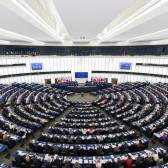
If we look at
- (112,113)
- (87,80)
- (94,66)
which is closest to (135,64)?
(94,66)

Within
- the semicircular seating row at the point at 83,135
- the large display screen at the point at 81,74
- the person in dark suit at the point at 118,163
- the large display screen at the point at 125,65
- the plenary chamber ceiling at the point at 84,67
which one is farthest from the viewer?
the large display screen at the point at 81,74

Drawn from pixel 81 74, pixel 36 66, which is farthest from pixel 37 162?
pixel 81 74

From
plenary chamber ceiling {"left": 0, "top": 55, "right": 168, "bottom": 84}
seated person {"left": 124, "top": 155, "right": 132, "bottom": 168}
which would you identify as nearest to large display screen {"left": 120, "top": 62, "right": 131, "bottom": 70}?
plenary chamber ceiling {"left": 0, "top": 55, "right": 168, "bottom": 84}

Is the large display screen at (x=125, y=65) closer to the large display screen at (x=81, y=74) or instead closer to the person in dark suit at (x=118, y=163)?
the large display screen at (x=81, y=74)

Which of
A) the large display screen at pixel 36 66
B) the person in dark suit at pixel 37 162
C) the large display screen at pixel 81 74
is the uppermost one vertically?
the large display screen at pixel 36 66

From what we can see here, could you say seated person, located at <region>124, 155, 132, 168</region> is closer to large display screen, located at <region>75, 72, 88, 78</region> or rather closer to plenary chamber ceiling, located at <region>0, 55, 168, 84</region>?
plenary chamber ceiling, located at <region>0, 55, 168, 84</region>

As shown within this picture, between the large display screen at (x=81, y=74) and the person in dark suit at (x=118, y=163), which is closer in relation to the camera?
the person in dark suit at (x=118, y=163)

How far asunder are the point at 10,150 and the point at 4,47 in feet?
104

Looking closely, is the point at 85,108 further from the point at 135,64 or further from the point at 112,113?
the point at 135,64

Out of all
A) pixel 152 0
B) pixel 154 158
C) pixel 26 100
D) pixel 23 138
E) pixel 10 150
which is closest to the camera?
pixel 152 0

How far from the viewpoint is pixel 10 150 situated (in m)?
13.4

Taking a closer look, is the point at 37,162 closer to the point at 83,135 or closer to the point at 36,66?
the point at 83,135

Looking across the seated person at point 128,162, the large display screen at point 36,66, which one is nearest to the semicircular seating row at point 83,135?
the seated person at point 128,162

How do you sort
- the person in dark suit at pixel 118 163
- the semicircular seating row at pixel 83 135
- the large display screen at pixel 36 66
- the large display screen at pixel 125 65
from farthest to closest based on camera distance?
the large display screen at pixel 125 65
the large display screen at pixel 36 66
the semicircular seating row at pixel 83 135
the person in dark suit at pixel 118 163
